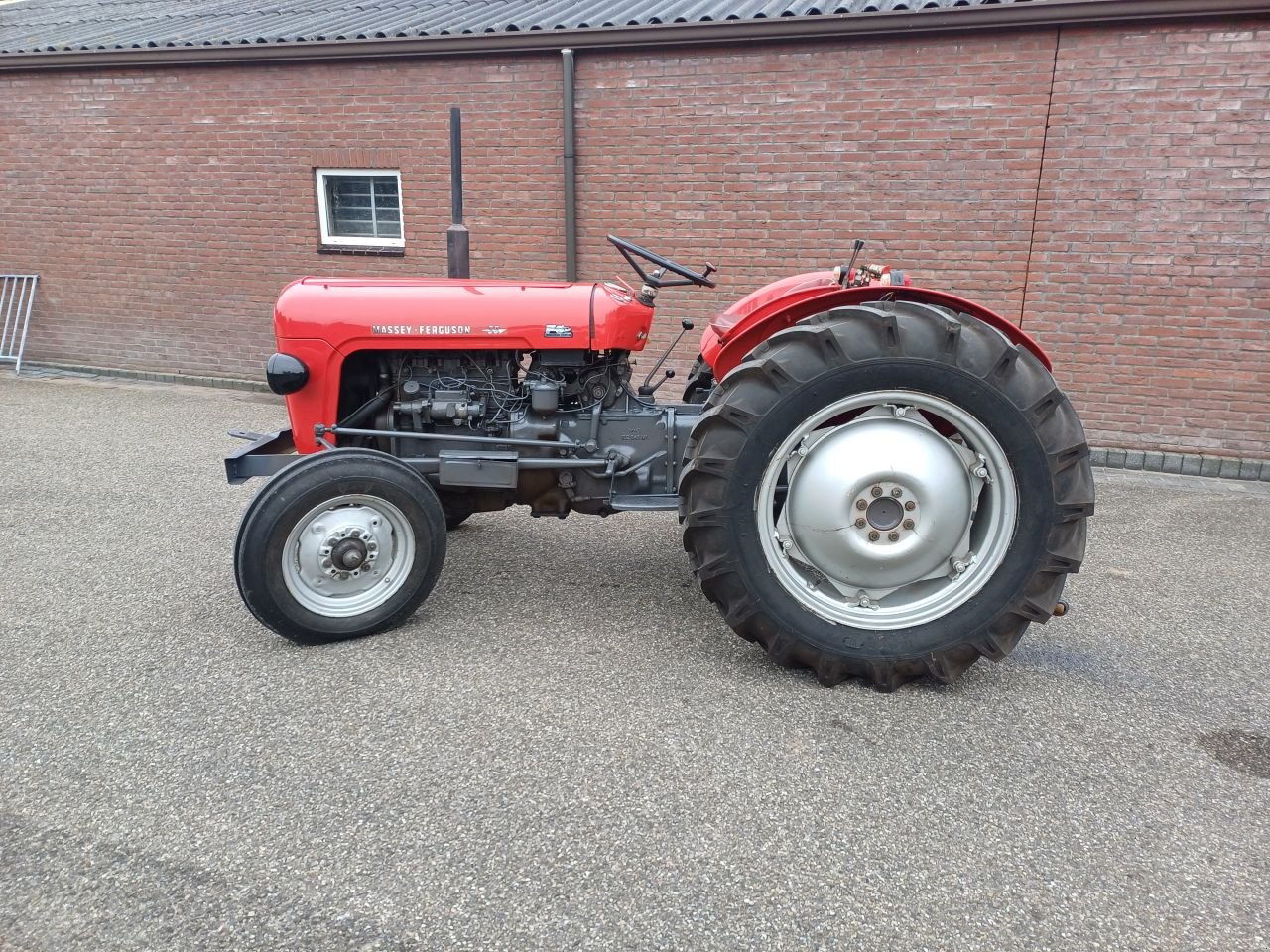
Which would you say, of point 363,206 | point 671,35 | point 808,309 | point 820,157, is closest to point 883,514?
point 808,309

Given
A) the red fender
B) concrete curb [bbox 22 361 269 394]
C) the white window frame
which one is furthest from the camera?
concrete curb [bbox 22 361 269 394]

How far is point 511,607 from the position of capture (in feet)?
11.1

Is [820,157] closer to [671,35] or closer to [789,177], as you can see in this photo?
[789,177]

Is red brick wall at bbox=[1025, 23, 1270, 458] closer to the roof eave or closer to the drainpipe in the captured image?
the roof eave

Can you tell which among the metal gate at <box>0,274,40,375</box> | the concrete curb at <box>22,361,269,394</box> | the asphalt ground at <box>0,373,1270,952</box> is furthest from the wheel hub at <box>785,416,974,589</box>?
the metal gate at <box>0,274,40,375</box>

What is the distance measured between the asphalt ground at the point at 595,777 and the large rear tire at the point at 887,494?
22 cm

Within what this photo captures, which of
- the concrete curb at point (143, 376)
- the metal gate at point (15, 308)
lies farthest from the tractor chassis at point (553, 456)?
the metal gate at point (15, 308)

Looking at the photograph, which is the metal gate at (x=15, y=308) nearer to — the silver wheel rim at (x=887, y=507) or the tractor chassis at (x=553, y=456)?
the tractor chassis at (x=553, y=456)

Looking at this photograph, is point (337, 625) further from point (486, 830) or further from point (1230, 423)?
point (1230, 423)

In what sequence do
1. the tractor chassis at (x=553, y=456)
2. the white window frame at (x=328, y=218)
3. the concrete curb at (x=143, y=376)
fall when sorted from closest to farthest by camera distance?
the tractor chassis at (x=553, y=456)
the white window frame at (x=328, y=218)
the concrete curb at (x=143, y=376)

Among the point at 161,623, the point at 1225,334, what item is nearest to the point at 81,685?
the point at 161,623

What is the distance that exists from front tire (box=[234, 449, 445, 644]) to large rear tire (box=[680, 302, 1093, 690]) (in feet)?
3.17

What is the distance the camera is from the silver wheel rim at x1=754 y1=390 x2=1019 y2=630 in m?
2.71

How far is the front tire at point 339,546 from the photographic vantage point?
2.85m
